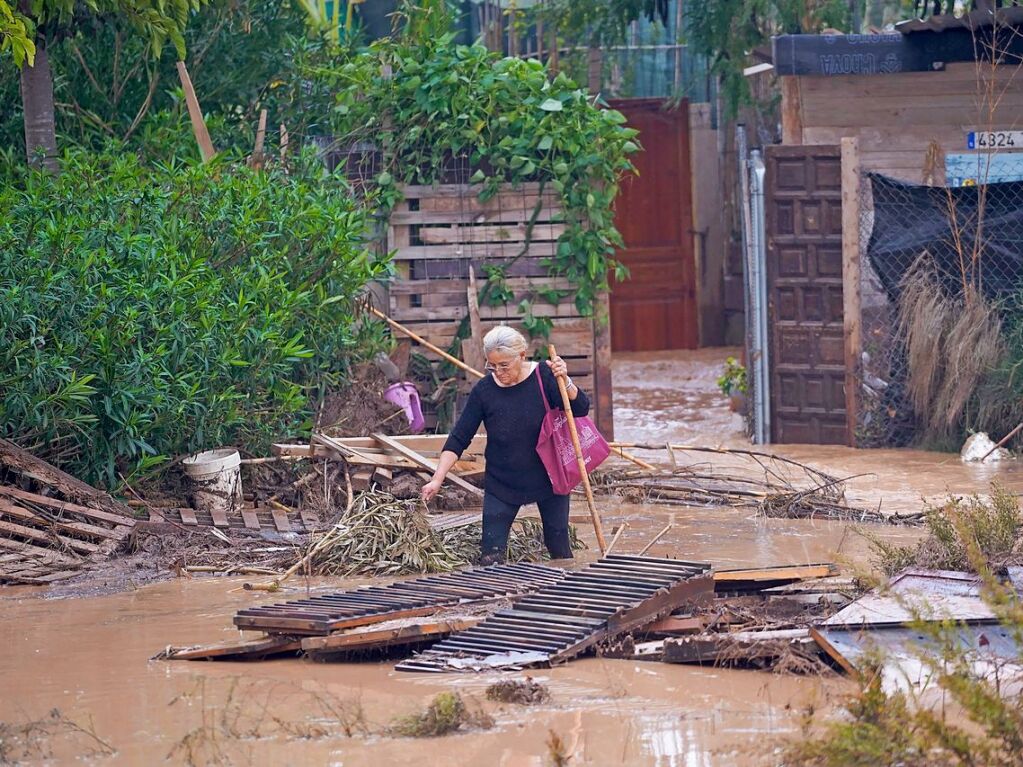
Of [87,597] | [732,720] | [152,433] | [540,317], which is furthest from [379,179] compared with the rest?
[732,720]

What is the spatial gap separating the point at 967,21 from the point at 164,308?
7.56 meters

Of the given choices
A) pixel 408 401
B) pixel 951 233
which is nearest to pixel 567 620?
pixel 408 401

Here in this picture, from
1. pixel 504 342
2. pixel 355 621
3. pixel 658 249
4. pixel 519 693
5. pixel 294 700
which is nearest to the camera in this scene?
pixel 519 693

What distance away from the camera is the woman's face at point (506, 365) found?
312 inches

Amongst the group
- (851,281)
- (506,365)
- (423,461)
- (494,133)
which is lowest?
(423,461)

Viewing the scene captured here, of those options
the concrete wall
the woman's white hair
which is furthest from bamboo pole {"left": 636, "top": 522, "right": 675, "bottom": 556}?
the concrete wall

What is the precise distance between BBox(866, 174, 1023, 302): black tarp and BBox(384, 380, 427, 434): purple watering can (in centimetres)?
402

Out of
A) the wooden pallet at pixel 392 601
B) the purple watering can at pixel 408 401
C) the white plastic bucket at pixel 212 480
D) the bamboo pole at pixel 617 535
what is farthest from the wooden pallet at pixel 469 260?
the wooden pallet at pixel 392 601

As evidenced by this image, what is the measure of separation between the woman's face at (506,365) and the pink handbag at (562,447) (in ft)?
0.50

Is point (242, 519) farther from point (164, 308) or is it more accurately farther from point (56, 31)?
point (56, 31)

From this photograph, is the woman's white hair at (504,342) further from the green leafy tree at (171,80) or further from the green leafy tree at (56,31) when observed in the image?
the green leafy tree at (171,80)

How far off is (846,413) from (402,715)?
25.4ft

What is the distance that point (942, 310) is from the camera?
39.2 ft

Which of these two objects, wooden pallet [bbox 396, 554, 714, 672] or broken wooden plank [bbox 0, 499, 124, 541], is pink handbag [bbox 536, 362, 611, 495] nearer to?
wooden pallet [bbox 396, 554, 714, 672]
